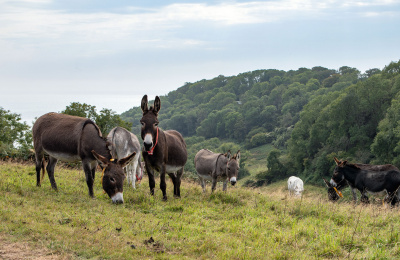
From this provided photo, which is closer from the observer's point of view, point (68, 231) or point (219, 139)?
point (68, 231)

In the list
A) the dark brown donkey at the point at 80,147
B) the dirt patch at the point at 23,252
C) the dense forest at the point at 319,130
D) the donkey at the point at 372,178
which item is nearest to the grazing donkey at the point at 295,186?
the donkey at the point at 372,178

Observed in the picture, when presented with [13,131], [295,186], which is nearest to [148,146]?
[295,186]

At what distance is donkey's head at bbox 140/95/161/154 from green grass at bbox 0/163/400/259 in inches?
60.5

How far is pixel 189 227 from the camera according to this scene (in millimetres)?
8609

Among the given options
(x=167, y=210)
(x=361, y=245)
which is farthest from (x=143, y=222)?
(x=361, y=245)

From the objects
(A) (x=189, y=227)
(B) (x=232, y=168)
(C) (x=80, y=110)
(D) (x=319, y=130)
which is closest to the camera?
(A) (x=189, y=227)

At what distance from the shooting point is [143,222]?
8.68 meters

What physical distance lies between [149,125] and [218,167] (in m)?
6.22

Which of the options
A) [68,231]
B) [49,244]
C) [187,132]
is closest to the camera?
[49,244]

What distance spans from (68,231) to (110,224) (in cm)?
98

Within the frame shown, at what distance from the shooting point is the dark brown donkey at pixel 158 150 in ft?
34.9

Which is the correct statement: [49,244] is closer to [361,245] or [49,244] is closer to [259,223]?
[259,223]

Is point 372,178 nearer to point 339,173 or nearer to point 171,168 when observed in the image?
point 339,173

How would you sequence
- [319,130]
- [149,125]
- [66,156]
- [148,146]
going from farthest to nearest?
[319,130] < [66,156] < [149,125] < [148,146]
